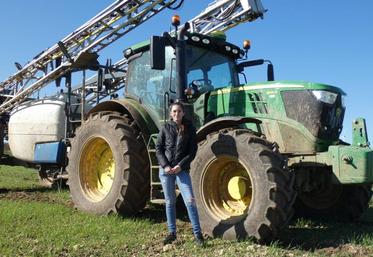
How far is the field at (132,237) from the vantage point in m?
5.27

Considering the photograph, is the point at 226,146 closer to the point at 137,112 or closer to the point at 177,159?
the point at 177,159

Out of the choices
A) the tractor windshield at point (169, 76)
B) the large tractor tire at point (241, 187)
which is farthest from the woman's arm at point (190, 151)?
the tractor windshield at point (169, 76)

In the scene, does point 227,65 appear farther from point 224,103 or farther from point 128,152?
point 128,152

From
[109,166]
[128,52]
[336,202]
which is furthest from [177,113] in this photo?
[336,202]

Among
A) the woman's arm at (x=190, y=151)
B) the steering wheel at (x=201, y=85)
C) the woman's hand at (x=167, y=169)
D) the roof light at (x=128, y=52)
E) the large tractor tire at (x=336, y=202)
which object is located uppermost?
the roof light at (x=128, y=52)

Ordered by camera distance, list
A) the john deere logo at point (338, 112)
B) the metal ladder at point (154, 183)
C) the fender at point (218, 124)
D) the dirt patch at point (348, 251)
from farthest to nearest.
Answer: the metal ladder at point (154, 183) → the john deere logo at point (338, 112) → the fender at point (218, 124) → the dirt patch at point (348, 251)

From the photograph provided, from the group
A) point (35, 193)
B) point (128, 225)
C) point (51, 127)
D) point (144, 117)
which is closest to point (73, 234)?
point (128, 225)

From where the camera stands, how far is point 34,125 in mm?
11719

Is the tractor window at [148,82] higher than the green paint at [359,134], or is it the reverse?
the tractor window at [148,82]

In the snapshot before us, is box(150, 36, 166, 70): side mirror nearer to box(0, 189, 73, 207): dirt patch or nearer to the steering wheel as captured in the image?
the steering wheel

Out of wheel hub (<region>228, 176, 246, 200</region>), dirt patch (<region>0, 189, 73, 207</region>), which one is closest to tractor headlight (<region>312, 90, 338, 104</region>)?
wheel hub (<region>228, 176, 246, 200</region>)

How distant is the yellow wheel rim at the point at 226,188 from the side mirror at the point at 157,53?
4.78ft

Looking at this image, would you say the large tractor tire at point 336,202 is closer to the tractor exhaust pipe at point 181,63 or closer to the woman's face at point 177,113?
the tractor exhaust pipe at point 181,63

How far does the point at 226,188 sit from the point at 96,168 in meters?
2.83
